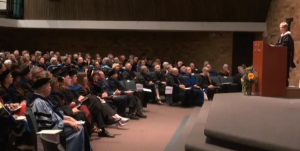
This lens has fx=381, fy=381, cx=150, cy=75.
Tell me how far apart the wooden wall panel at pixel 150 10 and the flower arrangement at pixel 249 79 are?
7.95 meters

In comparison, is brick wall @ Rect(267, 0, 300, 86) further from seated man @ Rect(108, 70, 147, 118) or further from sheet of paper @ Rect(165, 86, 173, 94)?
seated man @ Rect(108, 70, 147, 118)

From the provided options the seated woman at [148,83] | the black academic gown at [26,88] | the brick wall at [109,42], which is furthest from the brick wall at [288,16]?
the black academic gown at [26,88]

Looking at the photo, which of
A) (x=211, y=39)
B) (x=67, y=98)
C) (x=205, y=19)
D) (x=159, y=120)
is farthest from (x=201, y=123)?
(x=211, y=39)

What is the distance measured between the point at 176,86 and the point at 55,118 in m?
6.41

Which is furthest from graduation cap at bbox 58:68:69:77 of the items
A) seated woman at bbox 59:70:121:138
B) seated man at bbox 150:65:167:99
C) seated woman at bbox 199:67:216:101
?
seated woman at bbox 199:67:216:101

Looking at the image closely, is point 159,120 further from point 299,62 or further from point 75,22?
point 75,22

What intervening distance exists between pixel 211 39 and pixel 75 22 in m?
5.85

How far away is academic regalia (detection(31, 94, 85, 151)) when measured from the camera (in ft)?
15.9

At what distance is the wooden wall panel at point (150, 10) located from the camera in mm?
14906

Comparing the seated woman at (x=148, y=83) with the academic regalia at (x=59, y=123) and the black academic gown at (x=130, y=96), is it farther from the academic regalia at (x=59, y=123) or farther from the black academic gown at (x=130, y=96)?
the academic regalia at (x=59, y=123)

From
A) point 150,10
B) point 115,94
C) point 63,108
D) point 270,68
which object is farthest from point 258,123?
point 150,10

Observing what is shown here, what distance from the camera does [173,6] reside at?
15234mm

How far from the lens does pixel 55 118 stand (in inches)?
196

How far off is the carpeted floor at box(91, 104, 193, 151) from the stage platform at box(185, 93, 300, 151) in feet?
3.74
